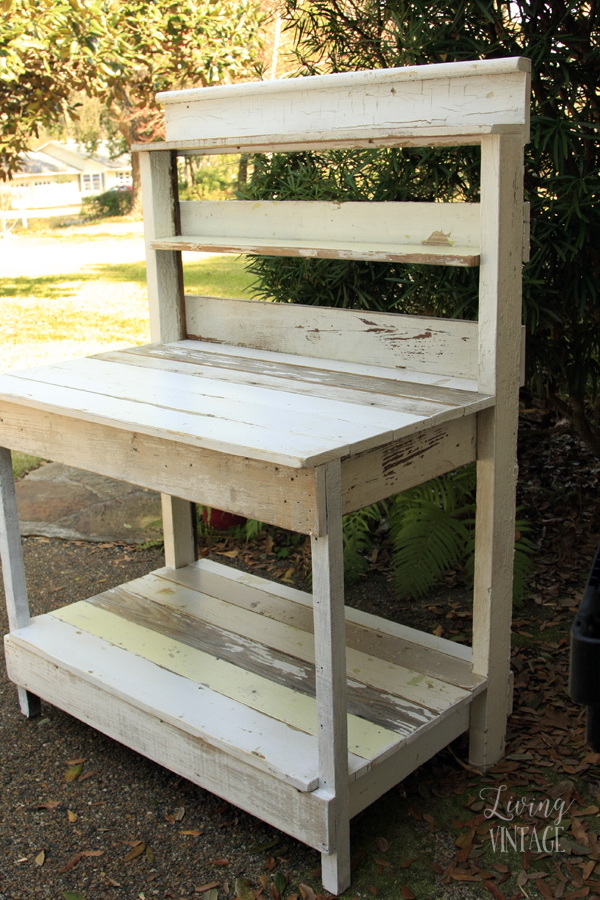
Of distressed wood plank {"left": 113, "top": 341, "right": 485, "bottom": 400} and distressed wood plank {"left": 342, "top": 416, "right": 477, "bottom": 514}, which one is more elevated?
distressed wood plank {"left": 113, "top": 341, "right": 485, "bottom": 400}

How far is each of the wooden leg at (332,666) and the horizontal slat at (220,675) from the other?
0.15m

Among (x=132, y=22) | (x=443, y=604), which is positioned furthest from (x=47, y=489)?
(x=132, y=22)

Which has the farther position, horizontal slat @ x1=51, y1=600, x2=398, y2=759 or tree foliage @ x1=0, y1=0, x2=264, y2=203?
tree foliage @ x1=0, y1=0, x2=264, y2=203

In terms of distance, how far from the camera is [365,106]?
8.30ft

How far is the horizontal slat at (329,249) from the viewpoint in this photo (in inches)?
87.7

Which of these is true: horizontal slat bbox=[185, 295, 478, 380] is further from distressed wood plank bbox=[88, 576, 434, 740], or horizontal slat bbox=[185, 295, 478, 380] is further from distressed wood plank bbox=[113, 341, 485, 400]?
→ distressed wood plank bbox=[88, 576, 434, 740]

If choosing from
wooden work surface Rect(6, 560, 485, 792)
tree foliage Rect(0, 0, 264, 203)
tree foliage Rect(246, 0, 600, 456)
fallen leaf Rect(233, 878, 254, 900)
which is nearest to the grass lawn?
tree foliage Rect(0, 0, 264, 203)

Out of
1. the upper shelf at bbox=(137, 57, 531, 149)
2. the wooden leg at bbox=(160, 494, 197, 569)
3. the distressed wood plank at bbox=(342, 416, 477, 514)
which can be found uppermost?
the upper shelf at bbox=(137, 57, 531, 149)

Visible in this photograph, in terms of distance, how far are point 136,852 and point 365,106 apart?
219cm

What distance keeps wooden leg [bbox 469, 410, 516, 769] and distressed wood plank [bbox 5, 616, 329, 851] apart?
61 cm

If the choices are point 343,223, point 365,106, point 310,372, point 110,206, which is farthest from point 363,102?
point 110,206

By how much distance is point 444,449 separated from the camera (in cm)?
222

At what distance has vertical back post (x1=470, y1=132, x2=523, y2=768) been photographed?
2.14 metres

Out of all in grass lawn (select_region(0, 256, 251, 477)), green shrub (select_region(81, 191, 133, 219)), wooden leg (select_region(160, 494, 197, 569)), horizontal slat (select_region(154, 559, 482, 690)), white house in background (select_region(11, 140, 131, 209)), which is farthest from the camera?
white house in background (select_region(11, 140, 131, 209))
